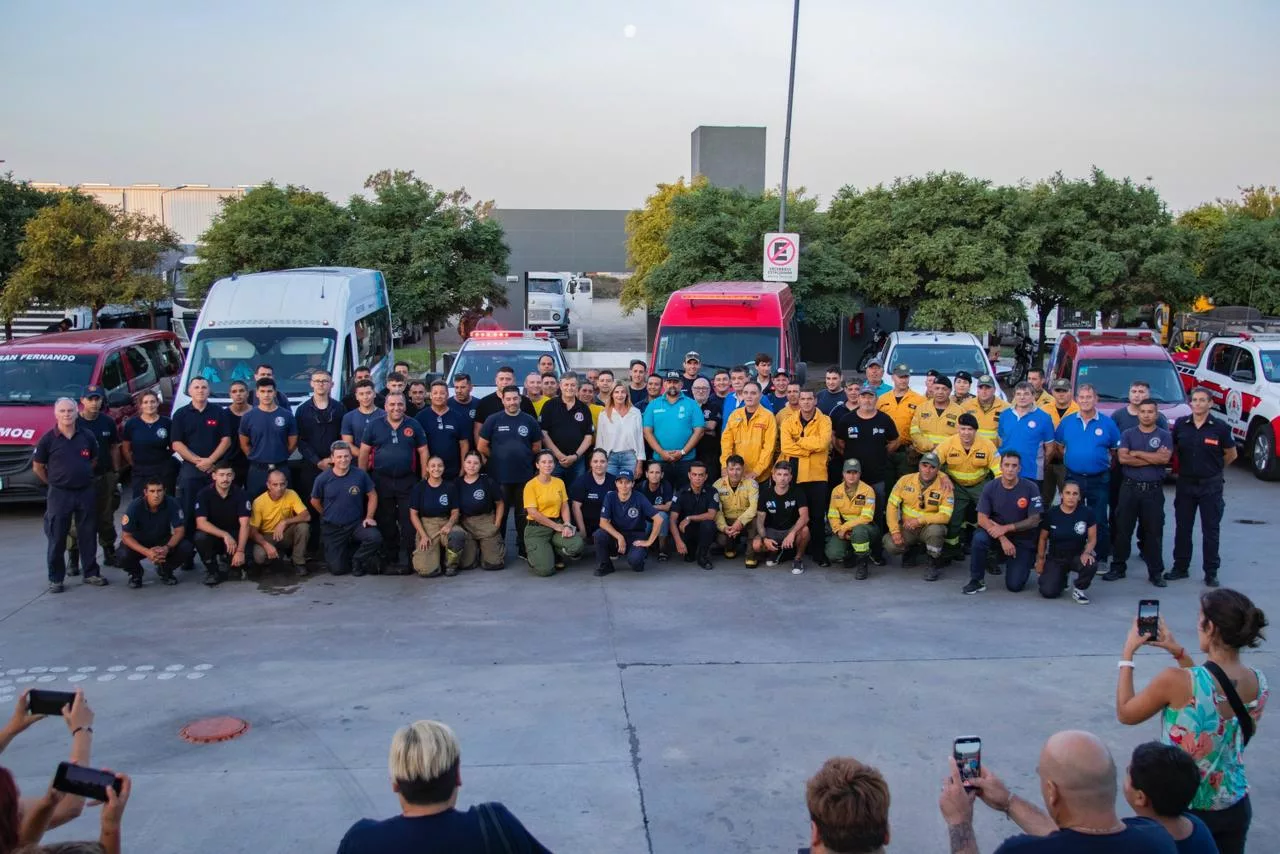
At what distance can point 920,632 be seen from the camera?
8.76m

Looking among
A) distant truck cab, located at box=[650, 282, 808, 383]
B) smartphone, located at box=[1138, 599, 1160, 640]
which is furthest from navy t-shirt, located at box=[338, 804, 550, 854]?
distant truck cab, located at box=[650, 282, 808, 383]

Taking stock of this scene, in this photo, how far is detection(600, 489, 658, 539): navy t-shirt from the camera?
1063 centimetres

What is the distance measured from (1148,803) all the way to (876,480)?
7764 millimetres

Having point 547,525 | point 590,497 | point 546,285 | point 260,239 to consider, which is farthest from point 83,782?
point 546,285

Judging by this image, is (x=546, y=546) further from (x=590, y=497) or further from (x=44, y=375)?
(x=44, y=375)

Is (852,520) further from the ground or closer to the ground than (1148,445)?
closer to the ground

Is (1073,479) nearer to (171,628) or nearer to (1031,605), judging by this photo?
(1031,605)

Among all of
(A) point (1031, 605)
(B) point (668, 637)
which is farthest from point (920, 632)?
(B) point (668, 637)

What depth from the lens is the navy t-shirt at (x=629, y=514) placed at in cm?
1063

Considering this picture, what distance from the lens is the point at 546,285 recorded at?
37.4 m

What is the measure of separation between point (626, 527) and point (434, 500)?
1888 millimetres

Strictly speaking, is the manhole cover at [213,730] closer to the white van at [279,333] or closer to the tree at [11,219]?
the white van at [279,333]

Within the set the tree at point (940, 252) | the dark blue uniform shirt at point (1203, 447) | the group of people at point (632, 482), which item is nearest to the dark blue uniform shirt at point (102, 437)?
the group of people at point (632, 482)

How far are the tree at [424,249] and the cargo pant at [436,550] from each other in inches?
536
